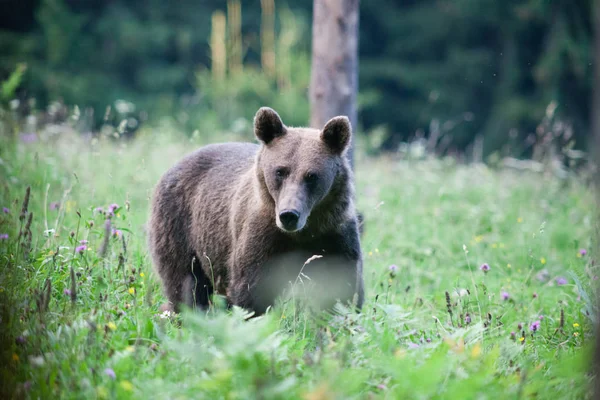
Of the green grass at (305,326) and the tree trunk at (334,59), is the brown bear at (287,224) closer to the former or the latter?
the green grass at (305,326)

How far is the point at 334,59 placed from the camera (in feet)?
19.7

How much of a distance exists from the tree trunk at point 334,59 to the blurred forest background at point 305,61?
10.2 metres

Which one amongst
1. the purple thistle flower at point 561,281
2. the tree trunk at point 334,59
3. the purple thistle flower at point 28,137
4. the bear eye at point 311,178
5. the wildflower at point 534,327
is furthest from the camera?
the purple thistle flower at point 28,137

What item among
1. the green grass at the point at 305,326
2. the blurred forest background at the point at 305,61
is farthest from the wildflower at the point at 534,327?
the blurred forest background at the point at 305,61

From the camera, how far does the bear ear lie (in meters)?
4.01

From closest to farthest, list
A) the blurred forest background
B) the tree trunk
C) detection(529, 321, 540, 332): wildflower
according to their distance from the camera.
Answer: detection(529, 321, 540, 332): wildflower
the tree trunk
the blurred forest background

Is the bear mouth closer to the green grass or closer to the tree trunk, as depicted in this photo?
the green grass

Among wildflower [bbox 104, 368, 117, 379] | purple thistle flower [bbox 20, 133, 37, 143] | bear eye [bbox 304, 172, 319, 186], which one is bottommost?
purple thistle flower [bbox 20, 133, 37, 143]

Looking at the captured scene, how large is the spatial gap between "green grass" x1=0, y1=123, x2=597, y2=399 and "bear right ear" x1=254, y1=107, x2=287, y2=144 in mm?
1140

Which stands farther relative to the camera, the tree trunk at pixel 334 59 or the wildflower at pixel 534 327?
the tree trunk at pixel 334 59

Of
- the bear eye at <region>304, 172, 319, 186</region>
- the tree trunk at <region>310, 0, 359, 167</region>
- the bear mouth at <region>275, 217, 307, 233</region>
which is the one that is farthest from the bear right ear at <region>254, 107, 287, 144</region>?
the tree trunk at <region>310, 0, 359, 167</region>

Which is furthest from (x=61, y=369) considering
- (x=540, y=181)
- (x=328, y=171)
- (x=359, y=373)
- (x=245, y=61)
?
(x=245, y=61)

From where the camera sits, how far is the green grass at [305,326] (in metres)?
2.57

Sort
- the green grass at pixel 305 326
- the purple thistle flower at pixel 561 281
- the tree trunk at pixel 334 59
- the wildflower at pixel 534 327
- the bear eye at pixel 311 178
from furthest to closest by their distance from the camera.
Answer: the tree trunk at pixel 334 59 → the purple thistle flower at pixel 561 281 → the wildflower at pixel 534 327 → the bear eye at pixel 311 178 → the green grass at pixel 305 326
